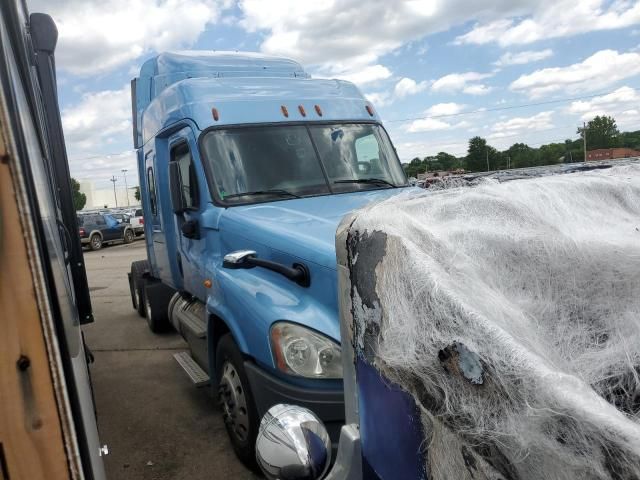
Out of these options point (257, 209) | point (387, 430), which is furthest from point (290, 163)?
point (387, 430)

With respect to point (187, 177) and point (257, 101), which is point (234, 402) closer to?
point (187, 177)

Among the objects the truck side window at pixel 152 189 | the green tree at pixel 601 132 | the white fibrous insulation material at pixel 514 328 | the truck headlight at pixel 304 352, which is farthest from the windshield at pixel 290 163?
the green tree at pixel 601 132

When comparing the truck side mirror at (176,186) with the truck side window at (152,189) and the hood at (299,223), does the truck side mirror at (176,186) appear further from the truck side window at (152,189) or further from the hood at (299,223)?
the truck side window at (152,189)

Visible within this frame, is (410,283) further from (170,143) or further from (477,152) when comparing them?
(477,152)

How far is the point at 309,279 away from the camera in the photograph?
10.3 ft

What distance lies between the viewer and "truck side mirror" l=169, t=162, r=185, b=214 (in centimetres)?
428

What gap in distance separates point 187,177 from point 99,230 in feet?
68.7

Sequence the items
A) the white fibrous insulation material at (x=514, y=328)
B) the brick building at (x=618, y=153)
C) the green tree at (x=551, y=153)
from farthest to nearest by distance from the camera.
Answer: the green tree at (x=551, y=153)
the brick building at (x=618, y=153)
the white fibrous insulation material at (x=514, y=328)

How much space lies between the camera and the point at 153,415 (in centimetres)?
464

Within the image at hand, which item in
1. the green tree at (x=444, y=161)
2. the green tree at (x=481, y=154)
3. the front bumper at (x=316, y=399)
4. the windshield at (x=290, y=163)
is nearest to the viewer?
the front bumper at (x=316, y=399)

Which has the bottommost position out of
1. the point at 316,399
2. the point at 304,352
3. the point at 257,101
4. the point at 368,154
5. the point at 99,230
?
the point at 99,230

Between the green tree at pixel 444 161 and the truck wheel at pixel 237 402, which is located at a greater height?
the green tree at pixel 444 161

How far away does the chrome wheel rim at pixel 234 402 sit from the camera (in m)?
3.42

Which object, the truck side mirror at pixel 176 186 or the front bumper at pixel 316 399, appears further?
the truck side mirror at pixel 176 186
